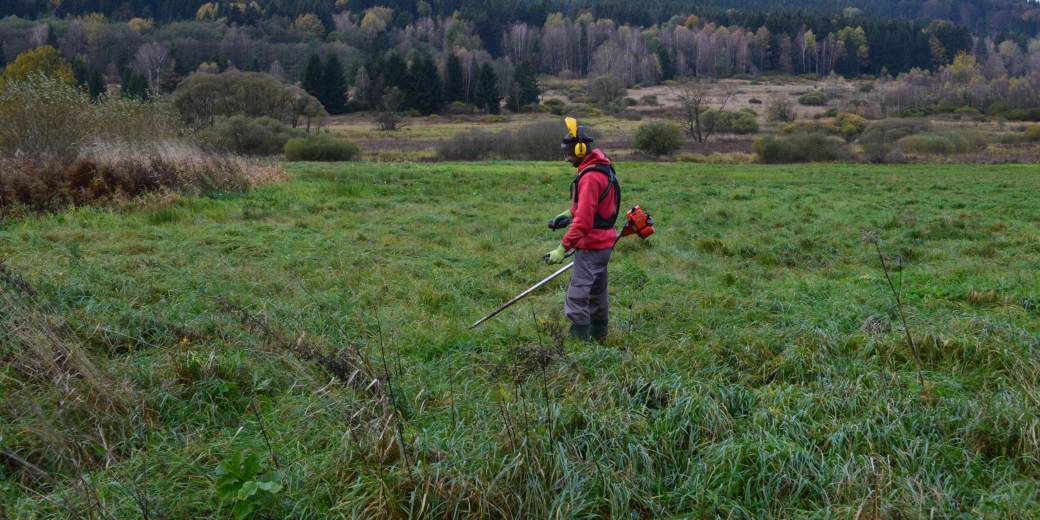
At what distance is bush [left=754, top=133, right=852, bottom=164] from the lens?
1593 inches

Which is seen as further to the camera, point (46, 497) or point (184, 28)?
point (184, 28)

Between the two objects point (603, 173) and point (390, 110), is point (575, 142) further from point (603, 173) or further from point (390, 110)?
point (390, 110)

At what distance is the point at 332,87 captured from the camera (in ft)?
259

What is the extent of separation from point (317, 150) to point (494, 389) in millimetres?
32950

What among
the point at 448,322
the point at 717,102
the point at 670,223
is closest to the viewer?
the point at 448,322

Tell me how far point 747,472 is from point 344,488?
214 centimetres

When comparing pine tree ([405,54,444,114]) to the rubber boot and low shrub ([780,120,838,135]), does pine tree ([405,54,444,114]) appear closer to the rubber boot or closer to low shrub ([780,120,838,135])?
low shrub ([780,120,838,135])

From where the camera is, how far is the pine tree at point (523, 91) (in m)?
87.6

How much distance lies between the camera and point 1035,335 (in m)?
6.03

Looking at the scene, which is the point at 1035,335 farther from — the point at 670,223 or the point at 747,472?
the point at 670,223

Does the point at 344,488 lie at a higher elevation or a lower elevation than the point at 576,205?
lower

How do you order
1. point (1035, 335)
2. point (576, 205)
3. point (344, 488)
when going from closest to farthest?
point (344, 488), point (1035, 335), point (576, 205)

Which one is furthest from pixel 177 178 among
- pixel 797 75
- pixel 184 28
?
pixel 797 75

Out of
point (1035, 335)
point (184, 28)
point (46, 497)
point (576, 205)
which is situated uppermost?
point (184, 28)
